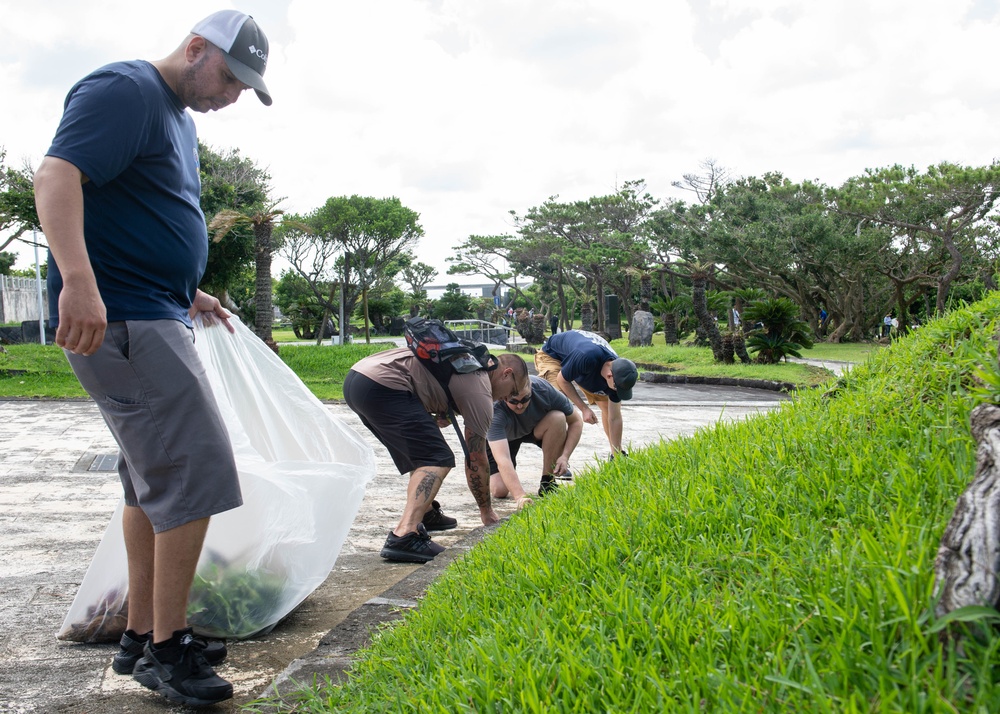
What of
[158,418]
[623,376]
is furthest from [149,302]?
[623,376]

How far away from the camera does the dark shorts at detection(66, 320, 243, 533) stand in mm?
2215

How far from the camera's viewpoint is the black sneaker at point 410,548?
3811 millimetres

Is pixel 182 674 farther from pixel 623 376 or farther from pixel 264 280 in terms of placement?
pixel 264 280

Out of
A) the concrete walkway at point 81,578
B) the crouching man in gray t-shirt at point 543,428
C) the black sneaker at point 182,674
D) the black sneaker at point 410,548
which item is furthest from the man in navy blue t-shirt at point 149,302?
the crouching man in gray t-shirt at point 543,428

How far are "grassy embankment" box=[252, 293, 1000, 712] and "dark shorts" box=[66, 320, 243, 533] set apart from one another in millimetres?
628

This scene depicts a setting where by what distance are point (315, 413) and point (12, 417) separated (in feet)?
25.1

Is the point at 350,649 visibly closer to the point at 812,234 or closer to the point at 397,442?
the point at 397,442

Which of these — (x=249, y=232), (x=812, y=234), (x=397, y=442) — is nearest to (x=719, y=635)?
(x=397, y=442)

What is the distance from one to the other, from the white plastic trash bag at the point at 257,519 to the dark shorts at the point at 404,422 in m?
0.78

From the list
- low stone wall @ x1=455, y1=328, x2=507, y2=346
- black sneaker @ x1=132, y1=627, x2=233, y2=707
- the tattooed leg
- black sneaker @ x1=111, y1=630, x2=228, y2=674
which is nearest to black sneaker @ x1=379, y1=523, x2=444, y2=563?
the tattooed leg

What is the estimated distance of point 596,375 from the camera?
250 inches

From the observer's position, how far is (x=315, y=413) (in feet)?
10.6

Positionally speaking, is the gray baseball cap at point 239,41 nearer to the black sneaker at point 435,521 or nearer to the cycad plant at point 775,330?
the black sneaker at point 435,521

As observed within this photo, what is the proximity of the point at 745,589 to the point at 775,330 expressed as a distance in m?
18.5
